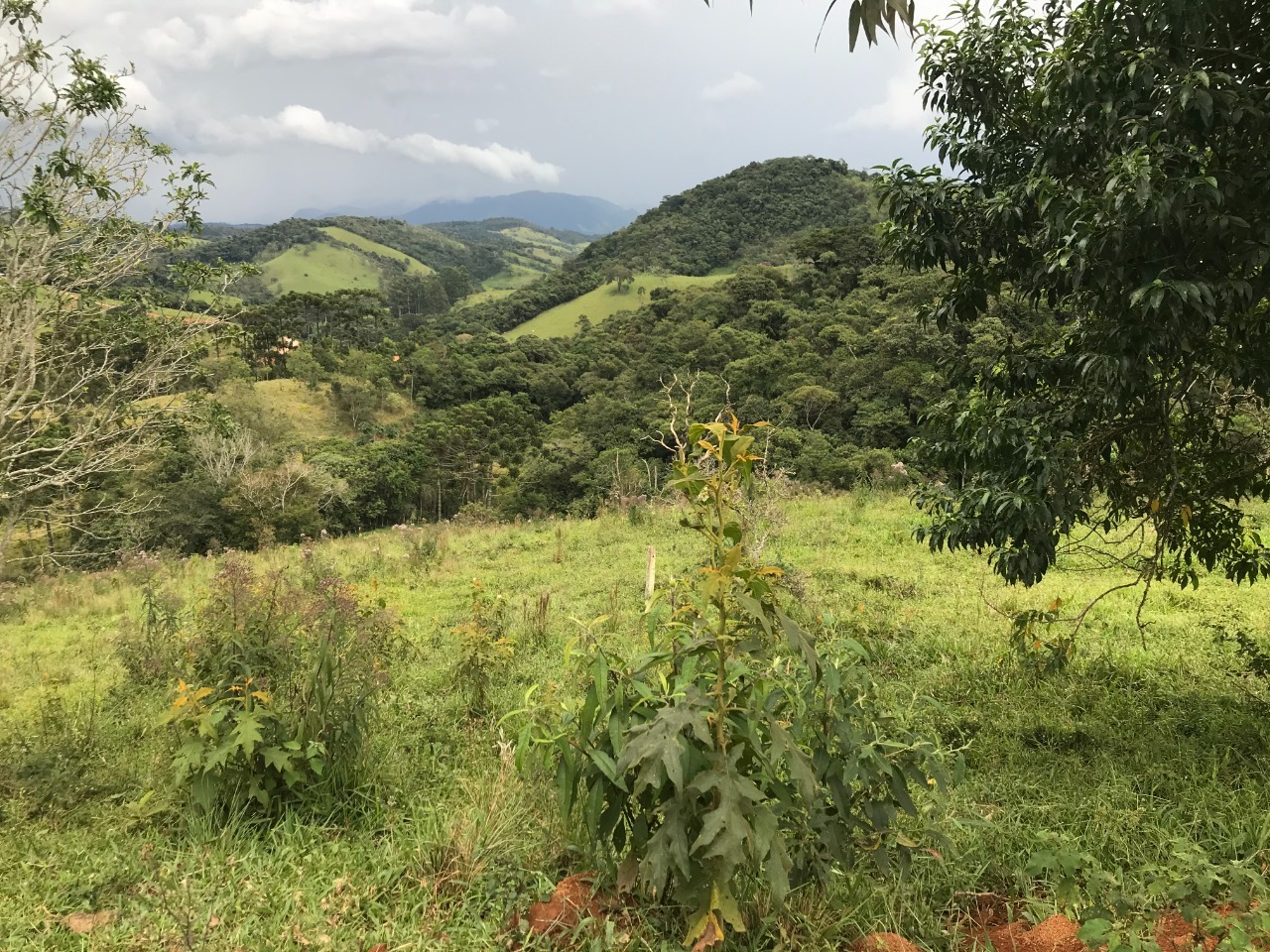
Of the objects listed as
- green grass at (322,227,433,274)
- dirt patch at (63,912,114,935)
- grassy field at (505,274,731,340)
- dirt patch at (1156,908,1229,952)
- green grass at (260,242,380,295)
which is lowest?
A: dirt patch at (63,912,114,935)

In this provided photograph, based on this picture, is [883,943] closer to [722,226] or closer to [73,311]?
[73,311]

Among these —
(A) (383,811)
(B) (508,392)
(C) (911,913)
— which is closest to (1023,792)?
(C) (911,913)

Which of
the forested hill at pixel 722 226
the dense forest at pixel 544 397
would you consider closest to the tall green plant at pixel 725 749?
the dense forest at pixel 544 397

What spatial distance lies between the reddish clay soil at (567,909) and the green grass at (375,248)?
125m

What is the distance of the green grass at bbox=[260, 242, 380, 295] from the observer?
326 feet

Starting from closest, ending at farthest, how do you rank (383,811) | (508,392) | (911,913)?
(911,913), (383,811), (508,392)

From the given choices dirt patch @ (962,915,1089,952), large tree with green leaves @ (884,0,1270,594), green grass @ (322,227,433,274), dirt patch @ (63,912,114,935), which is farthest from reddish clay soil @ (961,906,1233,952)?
green grass @ (322,227,433,274)

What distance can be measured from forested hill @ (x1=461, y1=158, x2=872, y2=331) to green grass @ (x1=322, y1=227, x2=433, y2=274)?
39.2 m

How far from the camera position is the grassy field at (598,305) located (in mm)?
73375

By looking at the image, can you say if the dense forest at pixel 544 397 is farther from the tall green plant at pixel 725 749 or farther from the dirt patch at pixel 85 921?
the dirt patch at pixel 85 921

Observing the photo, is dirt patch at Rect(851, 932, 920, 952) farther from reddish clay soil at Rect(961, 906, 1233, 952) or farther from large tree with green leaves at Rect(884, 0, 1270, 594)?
large tree with green leaves at Rect(884, 0, 1270, 594)

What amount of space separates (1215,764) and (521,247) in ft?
603

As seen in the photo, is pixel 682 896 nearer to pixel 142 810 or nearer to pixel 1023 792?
pixel 1023 792

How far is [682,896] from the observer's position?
6.16 ft
